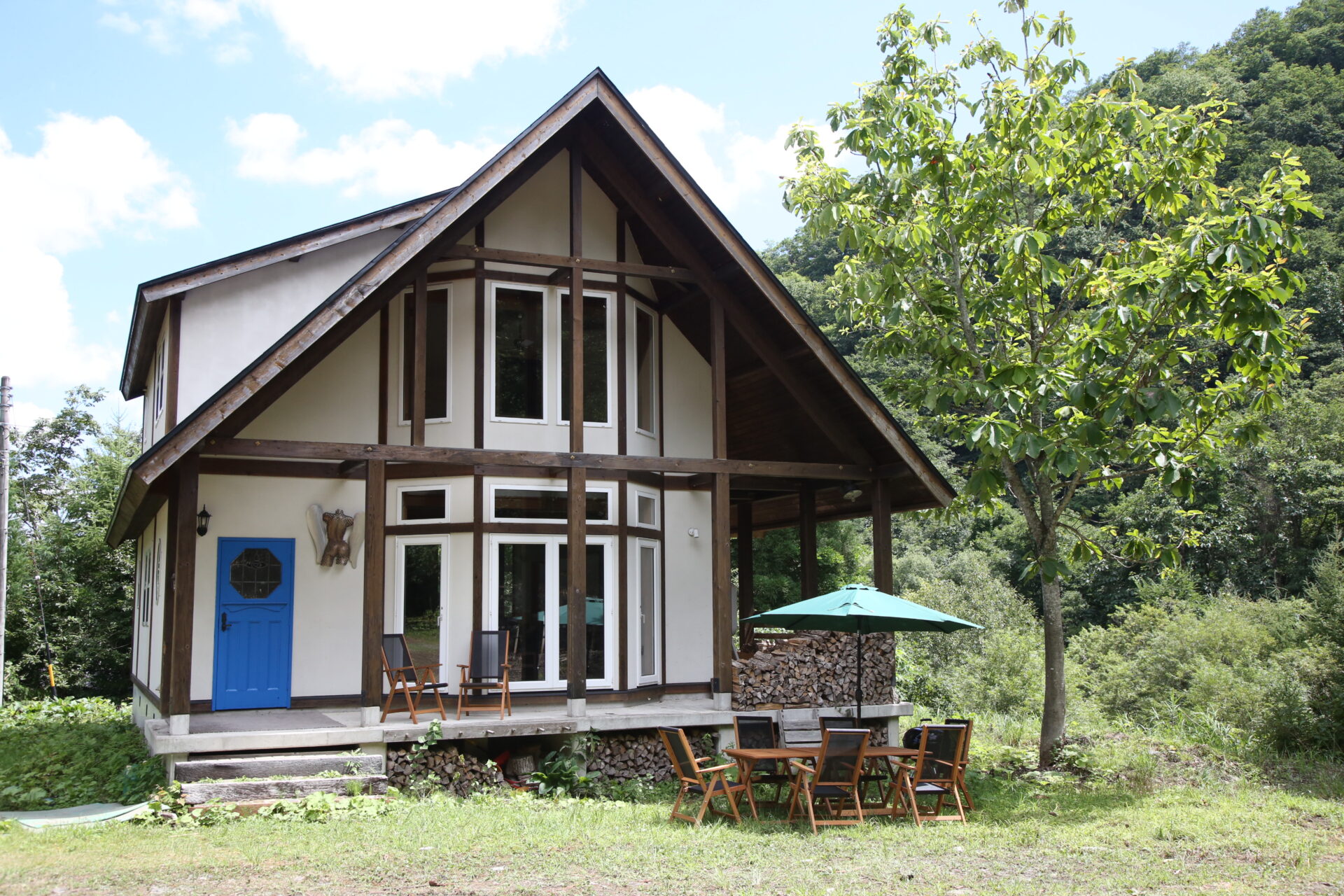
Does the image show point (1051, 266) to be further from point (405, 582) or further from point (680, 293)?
point (405, 582)

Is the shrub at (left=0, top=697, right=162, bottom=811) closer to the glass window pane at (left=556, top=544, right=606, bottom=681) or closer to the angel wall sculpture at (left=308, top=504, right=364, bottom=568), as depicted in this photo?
the angel wall sculpture at (left=308, top=504, right=364, bottom=568)

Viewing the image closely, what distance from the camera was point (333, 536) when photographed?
12.3 m

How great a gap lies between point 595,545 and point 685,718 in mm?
2454

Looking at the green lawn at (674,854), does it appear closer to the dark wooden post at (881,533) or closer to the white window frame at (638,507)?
the dark wooden post at (881,533)

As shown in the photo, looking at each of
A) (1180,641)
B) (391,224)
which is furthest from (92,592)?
(1180,641)

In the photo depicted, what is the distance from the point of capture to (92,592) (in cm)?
2519

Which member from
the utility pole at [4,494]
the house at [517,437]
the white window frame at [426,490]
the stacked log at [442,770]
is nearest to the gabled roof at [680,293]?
the house at [517,437]

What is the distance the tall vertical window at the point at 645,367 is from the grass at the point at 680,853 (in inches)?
203

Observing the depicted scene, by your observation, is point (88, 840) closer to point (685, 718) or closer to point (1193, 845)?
point (685, 718)

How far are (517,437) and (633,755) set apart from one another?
3.86m

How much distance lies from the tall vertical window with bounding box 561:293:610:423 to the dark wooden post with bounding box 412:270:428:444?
1.76 meters

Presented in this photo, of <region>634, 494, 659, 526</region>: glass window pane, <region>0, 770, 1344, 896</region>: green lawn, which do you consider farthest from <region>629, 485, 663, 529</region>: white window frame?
<region>0, 770, 1344, 896</region>: green lawn

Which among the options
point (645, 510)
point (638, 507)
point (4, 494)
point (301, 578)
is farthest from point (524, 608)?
point (4, 494)

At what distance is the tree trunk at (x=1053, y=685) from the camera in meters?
12.2
